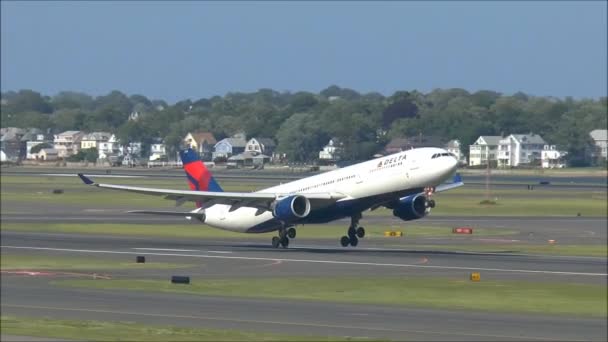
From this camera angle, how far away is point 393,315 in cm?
4766

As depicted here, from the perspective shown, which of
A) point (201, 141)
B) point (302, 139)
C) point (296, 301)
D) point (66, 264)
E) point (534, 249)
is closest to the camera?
point (296, 301)

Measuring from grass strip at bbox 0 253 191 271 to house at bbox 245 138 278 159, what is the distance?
59006mm

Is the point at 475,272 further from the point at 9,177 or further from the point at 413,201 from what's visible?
the point at 9,177

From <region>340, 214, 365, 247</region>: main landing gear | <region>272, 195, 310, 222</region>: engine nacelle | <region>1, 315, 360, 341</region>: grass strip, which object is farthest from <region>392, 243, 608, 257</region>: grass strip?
<region>1, 315, 360, 341</region>: grass strip

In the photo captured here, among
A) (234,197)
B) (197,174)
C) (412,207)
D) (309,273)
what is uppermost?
(197,174)

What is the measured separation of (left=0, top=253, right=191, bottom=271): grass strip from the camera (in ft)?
213

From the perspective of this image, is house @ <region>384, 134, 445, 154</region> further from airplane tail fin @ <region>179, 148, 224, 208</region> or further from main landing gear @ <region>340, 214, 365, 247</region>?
airplane tail fin @ <region>179, 148, 224, 208</region>

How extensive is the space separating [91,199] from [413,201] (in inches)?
2768

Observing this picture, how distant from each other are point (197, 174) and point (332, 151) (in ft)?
61.2

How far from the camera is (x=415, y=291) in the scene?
56.1 m

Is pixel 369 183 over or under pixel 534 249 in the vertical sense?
over

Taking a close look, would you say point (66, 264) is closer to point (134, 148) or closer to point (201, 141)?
point (201, 141)

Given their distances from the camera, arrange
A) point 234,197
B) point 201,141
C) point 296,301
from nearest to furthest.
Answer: point 296,301 < point 234,197 < point 201,141

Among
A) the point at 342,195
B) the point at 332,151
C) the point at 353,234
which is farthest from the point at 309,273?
the point at 332,151
